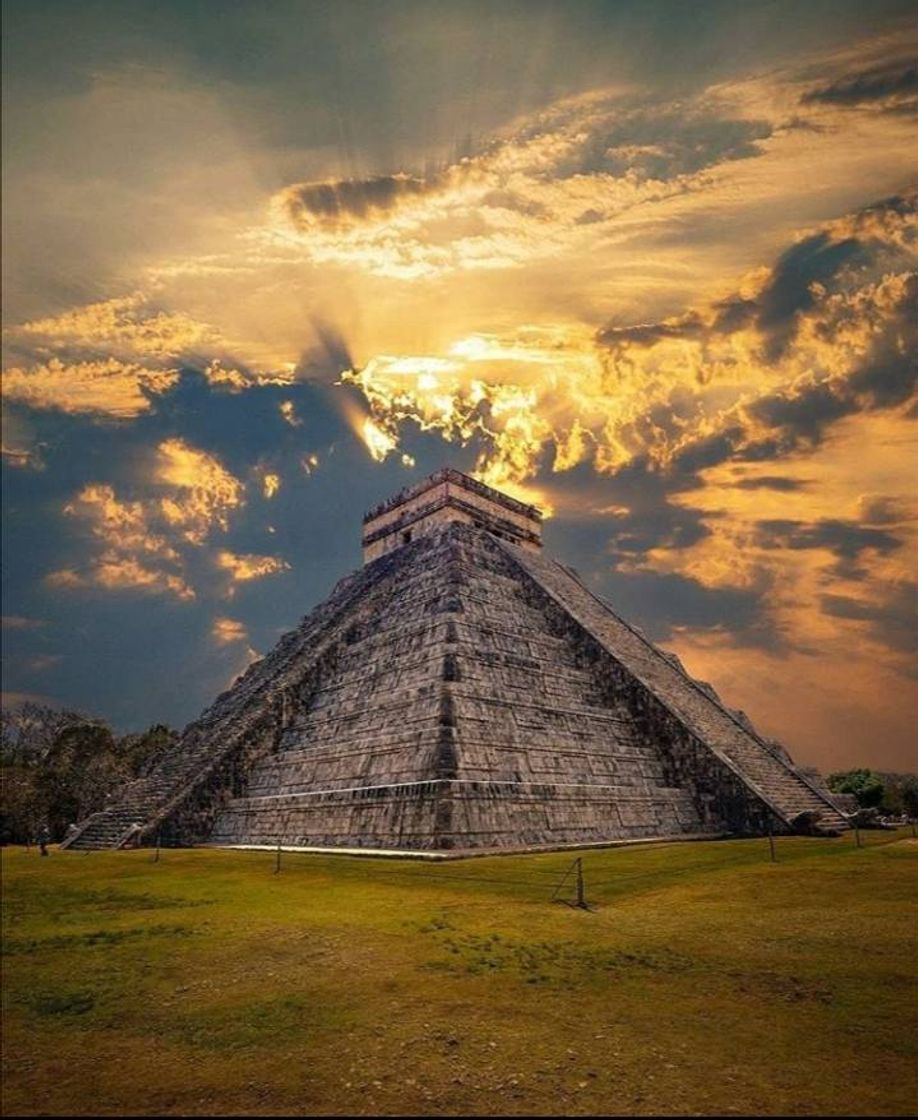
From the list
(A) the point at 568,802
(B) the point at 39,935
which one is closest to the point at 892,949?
(B) the point at 39,935

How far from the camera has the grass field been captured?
12.7 feet

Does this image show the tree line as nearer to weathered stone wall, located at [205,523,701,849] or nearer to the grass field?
weathered stone wall, located at [205,523,701,849]

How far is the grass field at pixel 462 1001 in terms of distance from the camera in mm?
3863

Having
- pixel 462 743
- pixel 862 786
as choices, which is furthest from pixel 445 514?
pixel 862 786

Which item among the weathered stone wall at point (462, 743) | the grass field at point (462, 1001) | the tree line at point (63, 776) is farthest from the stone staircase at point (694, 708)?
the tree line at point (63, 776)

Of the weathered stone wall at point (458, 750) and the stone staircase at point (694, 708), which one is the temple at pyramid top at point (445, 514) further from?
the weathered stone wall at point (458, 750)

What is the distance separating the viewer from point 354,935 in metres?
7.29

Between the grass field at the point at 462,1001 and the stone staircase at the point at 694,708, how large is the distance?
11481mm

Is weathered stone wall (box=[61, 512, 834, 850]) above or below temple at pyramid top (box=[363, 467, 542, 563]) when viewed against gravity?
below

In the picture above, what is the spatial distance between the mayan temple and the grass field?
5.58 metres

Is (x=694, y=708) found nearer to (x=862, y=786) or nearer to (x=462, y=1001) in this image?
(x=862, y=786)

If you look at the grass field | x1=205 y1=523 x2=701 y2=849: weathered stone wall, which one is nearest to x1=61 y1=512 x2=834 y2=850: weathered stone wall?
x1=205 y1=523 x2=701 y2=849: weathered stone wall

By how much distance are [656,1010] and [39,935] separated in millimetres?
6684

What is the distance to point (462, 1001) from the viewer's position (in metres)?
5.23
